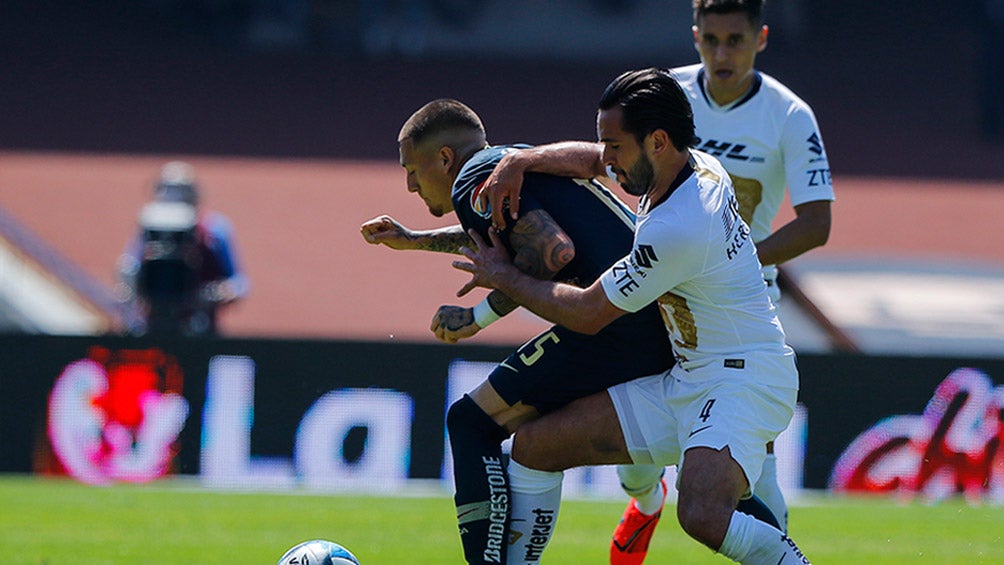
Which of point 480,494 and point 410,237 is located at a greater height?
point 410,237

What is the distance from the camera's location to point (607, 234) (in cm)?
568

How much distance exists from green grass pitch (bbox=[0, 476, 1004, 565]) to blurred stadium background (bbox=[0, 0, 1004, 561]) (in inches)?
28.5

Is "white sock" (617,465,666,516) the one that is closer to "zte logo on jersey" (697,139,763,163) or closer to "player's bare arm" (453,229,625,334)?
"player's bare arm" (453,229,625,334)

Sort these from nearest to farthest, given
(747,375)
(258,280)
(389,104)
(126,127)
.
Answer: (747,375) < (258,280) < (126,127) < (389,104)

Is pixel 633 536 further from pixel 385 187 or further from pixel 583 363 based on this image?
pixel 385 187

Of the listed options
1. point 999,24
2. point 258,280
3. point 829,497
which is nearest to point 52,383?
point 829,497

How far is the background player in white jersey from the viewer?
6672 mm

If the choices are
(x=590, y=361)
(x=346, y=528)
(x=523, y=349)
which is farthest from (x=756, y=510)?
(x=346, y=528)

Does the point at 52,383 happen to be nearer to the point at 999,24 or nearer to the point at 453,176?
the point at 453,176

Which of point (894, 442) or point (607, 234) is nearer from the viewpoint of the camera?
point (607, 234)

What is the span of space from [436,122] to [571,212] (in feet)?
2.04

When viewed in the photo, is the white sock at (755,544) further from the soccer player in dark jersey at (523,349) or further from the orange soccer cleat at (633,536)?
the orange soccer cleat at (633,536)

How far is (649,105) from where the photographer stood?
5242 mm

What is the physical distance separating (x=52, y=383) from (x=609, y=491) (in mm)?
4406
